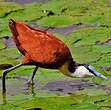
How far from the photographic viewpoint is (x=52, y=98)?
5117 millimetres

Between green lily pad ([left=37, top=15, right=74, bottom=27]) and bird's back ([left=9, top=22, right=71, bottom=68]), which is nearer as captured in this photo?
bird's back ([left=9, top=22, right=71, bottom=68])

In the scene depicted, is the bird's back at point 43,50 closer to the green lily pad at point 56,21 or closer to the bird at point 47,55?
the bird at point 47,55

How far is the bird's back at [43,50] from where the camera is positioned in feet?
18.4

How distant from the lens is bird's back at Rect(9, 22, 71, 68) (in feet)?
18.4

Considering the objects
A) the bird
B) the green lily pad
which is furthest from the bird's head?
the green lily pad

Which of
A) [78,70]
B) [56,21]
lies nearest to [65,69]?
[78,70]

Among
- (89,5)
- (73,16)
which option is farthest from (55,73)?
(89,5)

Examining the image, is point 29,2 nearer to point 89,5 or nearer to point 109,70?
point 89,5

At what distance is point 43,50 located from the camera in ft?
18.4

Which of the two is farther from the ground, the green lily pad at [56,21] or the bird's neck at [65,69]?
the green lily pad at [56,21]

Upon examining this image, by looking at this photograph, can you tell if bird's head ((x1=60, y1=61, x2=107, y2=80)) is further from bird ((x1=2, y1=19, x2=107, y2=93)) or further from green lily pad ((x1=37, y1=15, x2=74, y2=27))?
green lily pad ((x1=37, y1=15, x2=74, y2=27))

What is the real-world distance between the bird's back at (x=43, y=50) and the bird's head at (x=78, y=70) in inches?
2.6

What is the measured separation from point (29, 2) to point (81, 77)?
2941mm

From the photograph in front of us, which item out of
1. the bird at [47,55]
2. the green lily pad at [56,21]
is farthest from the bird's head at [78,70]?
the green lily pad at [56,21]
